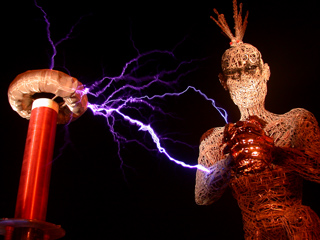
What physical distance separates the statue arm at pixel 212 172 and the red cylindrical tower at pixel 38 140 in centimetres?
141

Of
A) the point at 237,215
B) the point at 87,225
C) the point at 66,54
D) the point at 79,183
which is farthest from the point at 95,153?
the point at 237,215

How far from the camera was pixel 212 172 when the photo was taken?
300 cm

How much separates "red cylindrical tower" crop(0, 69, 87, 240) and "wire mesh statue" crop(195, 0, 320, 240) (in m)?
1.54

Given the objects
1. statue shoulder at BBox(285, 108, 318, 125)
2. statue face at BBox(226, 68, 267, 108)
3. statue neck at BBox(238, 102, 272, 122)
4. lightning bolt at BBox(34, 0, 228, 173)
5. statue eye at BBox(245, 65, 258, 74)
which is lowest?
statue shoulder at BBox(285, 108, 318, 125)

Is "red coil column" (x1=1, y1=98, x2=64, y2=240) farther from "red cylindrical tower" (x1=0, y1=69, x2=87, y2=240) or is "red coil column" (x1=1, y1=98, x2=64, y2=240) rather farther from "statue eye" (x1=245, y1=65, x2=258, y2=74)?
"statue eye" (x1=245, y1=65, x2=258, y2=74)

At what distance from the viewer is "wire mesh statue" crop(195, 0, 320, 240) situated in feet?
8.36

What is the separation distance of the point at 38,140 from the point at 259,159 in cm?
235

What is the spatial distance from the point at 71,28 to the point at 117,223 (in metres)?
2.99

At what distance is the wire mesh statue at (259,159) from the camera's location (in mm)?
2549

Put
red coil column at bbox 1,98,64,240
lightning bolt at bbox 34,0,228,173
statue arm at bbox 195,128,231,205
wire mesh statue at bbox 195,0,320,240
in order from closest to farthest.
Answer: wire mesh statue at bbox 195,0,320,240 → statue arm at bbox 195,128,231,205 → red coil column at bbox 1,98,64,240 → lightning bolt at bbox 34,0,228,173

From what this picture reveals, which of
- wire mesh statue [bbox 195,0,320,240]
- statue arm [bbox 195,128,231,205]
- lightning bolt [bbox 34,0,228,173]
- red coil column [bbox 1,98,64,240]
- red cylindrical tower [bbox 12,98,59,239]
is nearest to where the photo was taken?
wire mesh statue [bbox 195,0,320,240]

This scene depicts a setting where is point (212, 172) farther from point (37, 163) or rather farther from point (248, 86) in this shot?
point (37, 163)

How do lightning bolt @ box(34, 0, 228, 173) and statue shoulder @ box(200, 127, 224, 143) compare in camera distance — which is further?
lightning bolt @ box(34, 0, 228, 173)

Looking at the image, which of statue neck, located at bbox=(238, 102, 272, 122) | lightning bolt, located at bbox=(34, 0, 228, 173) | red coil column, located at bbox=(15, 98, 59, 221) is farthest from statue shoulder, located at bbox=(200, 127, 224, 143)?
red coil column, located at bbox=(15, 98, 59, 221)
